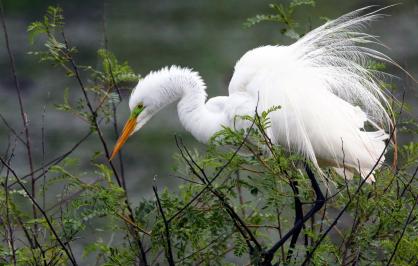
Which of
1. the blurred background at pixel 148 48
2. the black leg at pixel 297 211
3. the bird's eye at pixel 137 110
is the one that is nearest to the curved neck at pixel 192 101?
the bird's eye at pixel 137 110

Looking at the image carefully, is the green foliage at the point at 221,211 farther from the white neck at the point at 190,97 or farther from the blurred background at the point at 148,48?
the blurred background at the point at 148,48

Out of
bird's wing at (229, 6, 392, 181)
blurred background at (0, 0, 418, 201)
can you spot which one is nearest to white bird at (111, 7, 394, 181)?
bird's wing at (229, 6, 392, 181)

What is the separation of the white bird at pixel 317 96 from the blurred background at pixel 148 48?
7.88 feet

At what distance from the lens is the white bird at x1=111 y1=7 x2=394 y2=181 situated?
10.6 ft

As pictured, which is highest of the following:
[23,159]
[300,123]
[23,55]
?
[23,55]

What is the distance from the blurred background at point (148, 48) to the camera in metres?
6.15

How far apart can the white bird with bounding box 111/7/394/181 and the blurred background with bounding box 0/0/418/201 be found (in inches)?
94.6

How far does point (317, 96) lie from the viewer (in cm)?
328

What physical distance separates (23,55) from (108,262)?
4307 mm

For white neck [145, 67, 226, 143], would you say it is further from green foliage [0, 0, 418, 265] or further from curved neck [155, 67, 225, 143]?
green foliage [0, 0, 418, 265]

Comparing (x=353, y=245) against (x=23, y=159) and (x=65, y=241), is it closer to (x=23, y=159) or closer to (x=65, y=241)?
(x=65, y=241)

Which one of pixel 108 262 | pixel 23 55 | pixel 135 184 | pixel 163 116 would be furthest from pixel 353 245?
pixel 23 55

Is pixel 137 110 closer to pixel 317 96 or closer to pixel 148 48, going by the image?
pixel 317 96

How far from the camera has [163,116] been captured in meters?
6.41
